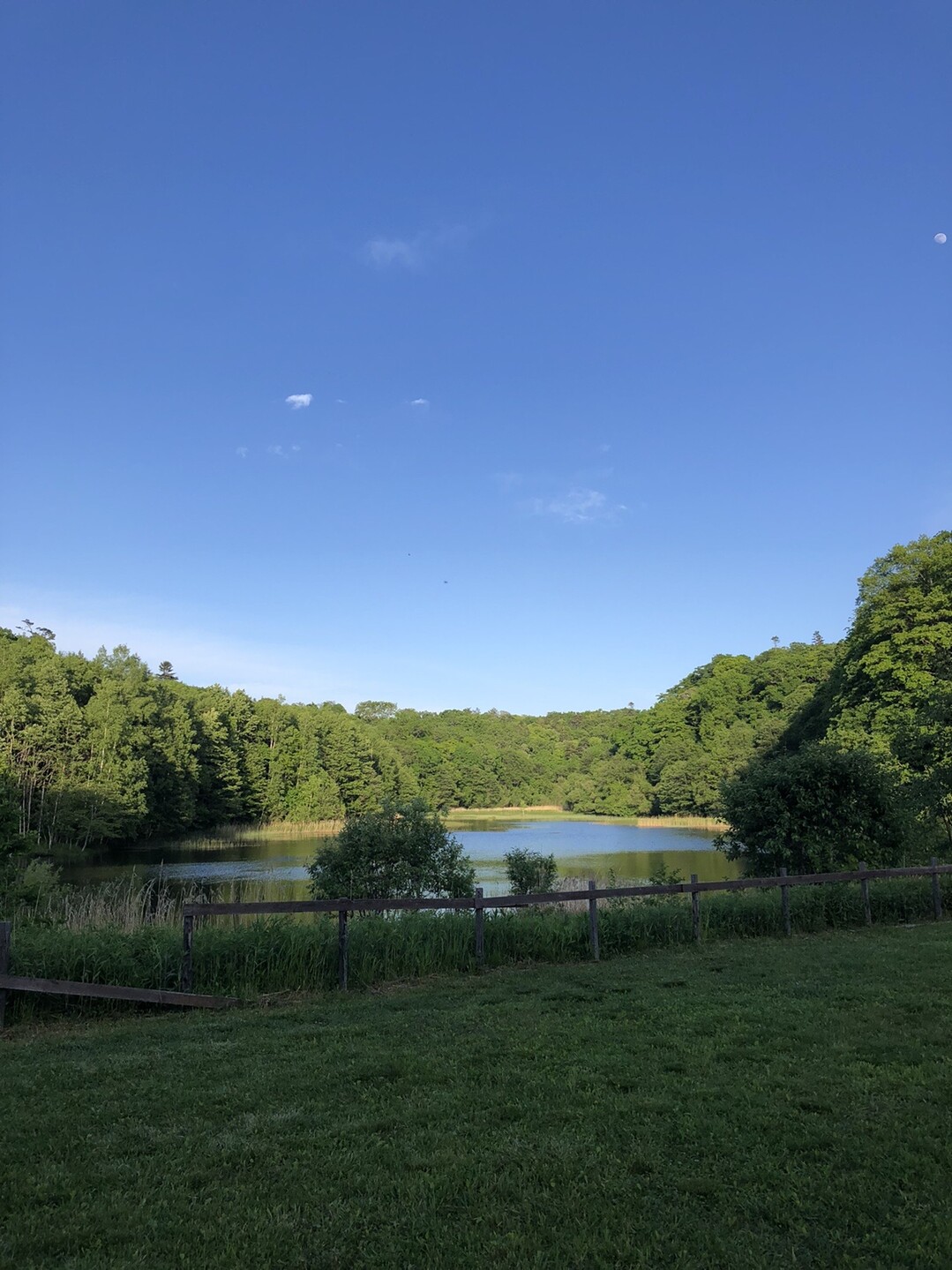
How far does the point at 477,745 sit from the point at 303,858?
9577 cm

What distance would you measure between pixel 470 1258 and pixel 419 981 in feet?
22.9

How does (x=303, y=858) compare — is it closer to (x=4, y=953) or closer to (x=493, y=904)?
(x=493, y=904)

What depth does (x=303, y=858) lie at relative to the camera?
45.9 m

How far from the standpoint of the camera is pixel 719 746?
322ft

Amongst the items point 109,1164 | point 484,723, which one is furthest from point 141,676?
point 484,723

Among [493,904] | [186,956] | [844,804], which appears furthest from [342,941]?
A: [844,804]

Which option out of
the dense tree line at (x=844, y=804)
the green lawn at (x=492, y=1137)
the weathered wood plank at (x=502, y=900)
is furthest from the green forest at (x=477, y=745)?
the green lawn at (x=492, y=1137)

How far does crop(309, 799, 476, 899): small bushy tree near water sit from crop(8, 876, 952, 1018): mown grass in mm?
4305

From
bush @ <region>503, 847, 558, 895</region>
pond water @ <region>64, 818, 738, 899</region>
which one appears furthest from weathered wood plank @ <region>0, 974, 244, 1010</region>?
pond water @ <region>64, 818, 738, 899</region>

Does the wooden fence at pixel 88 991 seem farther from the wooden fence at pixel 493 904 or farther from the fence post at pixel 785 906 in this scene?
the fence post at pixel 785 906

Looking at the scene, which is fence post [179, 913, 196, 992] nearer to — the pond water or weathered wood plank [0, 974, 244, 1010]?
weathered wood plank [0, 974, 244, 1010]

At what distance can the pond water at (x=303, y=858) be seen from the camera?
31516 mm

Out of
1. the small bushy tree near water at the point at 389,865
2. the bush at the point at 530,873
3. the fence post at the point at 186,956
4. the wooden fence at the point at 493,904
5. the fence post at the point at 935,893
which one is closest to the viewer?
the fence post at the point at 186,956

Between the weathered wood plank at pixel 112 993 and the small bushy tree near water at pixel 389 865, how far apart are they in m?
7.99
